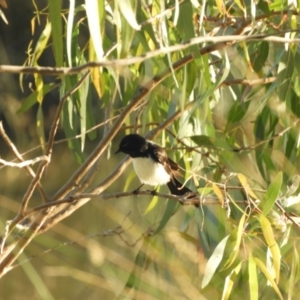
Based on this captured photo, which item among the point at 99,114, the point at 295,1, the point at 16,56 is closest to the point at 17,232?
the point at 295,1

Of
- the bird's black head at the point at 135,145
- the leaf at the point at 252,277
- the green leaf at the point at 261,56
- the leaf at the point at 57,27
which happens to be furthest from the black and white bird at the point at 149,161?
the leaf at the point at 57,27

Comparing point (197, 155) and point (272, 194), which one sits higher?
point (272, 194)

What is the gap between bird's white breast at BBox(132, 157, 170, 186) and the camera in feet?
6.62

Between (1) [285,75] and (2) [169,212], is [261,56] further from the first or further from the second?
(2) [169,212]

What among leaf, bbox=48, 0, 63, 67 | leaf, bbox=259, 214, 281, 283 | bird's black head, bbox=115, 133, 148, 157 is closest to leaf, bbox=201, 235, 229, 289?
leaf, bbox=259, 214, 281, 283

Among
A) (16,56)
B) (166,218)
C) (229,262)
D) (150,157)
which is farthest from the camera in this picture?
(16,56)

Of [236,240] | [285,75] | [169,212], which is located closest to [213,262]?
[236,240]

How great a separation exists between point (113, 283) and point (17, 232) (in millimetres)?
445

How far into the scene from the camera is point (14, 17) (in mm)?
4141

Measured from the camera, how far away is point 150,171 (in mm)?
2035

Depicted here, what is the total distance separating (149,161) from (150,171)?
0.03 metres

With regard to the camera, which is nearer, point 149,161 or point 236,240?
point 236,240

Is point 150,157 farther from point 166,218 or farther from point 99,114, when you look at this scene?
point 99,114

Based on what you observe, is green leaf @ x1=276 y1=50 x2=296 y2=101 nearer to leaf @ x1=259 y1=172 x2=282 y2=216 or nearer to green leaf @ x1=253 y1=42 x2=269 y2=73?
green leaf @ x1=253 y1=42 x2=269 y2=73
